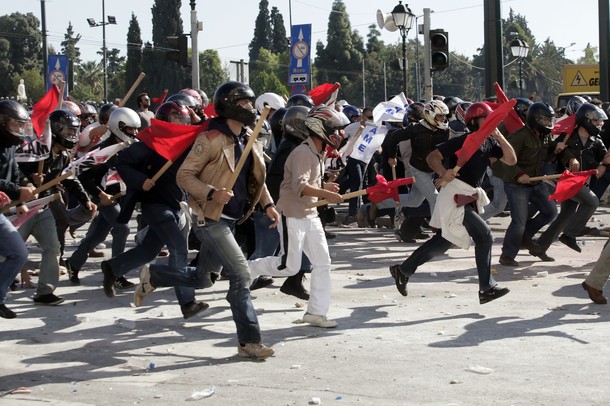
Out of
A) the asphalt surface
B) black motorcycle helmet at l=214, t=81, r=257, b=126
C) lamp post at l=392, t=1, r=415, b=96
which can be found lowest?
the asphalt surface

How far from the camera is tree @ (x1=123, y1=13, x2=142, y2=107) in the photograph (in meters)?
94.9

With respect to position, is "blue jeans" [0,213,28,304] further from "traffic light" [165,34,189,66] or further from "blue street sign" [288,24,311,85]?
"traffic light" [165,34,189,66]

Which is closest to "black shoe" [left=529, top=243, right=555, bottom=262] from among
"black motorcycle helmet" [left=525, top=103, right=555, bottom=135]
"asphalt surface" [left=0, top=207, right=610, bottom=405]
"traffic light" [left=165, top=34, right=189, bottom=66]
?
"asphalt surface" [left=0, top=207, right=610, bottom=405]

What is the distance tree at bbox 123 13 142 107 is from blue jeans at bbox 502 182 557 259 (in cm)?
8194

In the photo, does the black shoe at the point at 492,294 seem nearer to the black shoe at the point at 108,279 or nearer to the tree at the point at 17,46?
the black shoe at the point at 108,279

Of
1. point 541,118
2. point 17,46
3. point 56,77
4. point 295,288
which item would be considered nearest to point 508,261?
point 541,118

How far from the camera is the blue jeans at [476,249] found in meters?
8.89

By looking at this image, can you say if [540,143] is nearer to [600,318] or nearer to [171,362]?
[600,318]

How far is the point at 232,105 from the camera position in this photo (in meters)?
7.23

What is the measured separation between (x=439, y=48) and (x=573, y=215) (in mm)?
7606

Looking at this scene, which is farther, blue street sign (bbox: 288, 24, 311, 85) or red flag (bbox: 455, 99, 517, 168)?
blue street sign (bbox: 288, 24, 311, 85)

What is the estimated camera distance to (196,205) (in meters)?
7.27

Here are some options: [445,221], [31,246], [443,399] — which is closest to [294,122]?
[445,221]

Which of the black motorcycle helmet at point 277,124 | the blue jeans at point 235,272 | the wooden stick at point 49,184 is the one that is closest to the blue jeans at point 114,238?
the wooden stick at point 49,184
